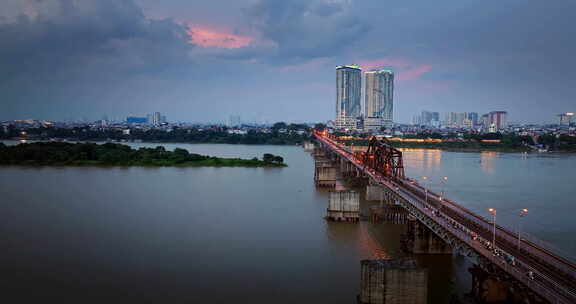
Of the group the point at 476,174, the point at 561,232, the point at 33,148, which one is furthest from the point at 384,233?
the point at 33,148

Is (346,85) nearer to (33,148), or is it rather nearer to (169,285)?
(33,148)

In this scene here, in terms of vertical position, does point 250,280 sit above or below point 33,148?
below

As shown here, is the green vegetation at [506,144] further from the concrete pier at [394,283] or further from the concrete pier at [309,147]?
the concrete pier at [394,283]

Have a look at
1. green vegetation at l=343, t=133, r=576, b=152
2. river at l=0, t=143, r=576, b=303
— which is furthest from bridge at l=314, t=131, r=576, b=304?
green vegetation at l=343, t=133, r=576, b=152

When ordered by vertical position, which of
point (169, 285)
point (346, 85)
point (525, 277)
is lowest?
point (169, 285)

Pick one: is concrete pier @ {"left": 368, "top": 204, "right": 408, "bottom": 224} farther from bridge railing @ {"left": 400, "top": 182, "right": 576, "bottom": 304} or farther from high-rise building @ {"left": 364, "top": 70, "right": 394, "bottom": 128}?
high-rise building @ {"left": 364, "top": 70, "right": 394, "bottom": 128}

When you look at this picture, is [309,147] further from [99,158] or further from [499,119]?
[499,119]

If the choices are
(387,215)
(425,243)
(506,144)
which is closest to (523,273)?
(425,243)
